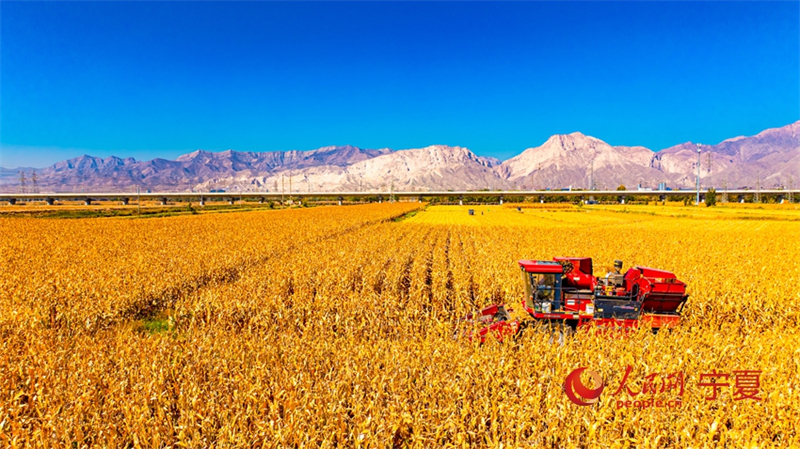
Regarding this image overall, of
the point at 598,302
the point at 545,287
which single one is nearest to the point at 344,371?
the point at 545,287

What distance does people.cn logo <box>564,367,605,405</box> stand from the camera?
6.02 m

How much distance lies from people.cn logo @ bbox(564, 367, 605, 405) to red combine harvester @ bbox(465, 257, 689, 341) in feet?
8.91

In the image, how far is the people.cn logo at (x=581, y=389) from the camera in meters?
6.02

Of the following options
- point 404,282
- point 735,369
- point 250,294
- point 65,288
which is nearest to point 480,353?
point 735,369

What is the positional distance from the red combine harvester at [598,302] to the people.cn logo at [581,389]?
2.72 metres

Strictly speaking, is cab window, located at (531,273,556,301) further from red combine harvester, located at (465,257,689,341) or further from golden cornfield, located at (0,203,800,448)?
golden cornfield, located at (0,203,800,448)

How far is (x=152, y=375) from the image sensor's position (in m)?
6.35

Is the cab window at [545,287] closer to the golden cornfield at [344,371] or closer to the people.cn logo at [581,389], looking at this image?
the golden cornfield at [344,371]

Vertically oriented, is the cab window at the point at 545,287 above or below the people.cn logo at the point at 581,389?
above

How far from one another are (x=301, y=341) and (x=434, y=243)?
873 inches

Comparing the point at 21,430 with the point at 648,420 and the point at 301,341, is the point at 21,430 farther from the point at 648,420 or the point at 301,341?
the point at 648,420

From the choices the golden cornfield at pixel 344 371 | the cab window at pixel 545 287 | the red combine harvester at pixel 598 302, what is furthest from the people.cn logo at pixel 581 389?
the cab window at pixel 545 287

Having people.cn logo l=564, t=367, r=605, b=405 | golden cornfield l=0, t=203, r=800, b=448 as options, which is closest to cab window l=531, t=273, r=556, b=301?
golden cornfield l=0, t=203, r=800, b=448

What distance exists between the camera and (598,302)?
10031 mm
